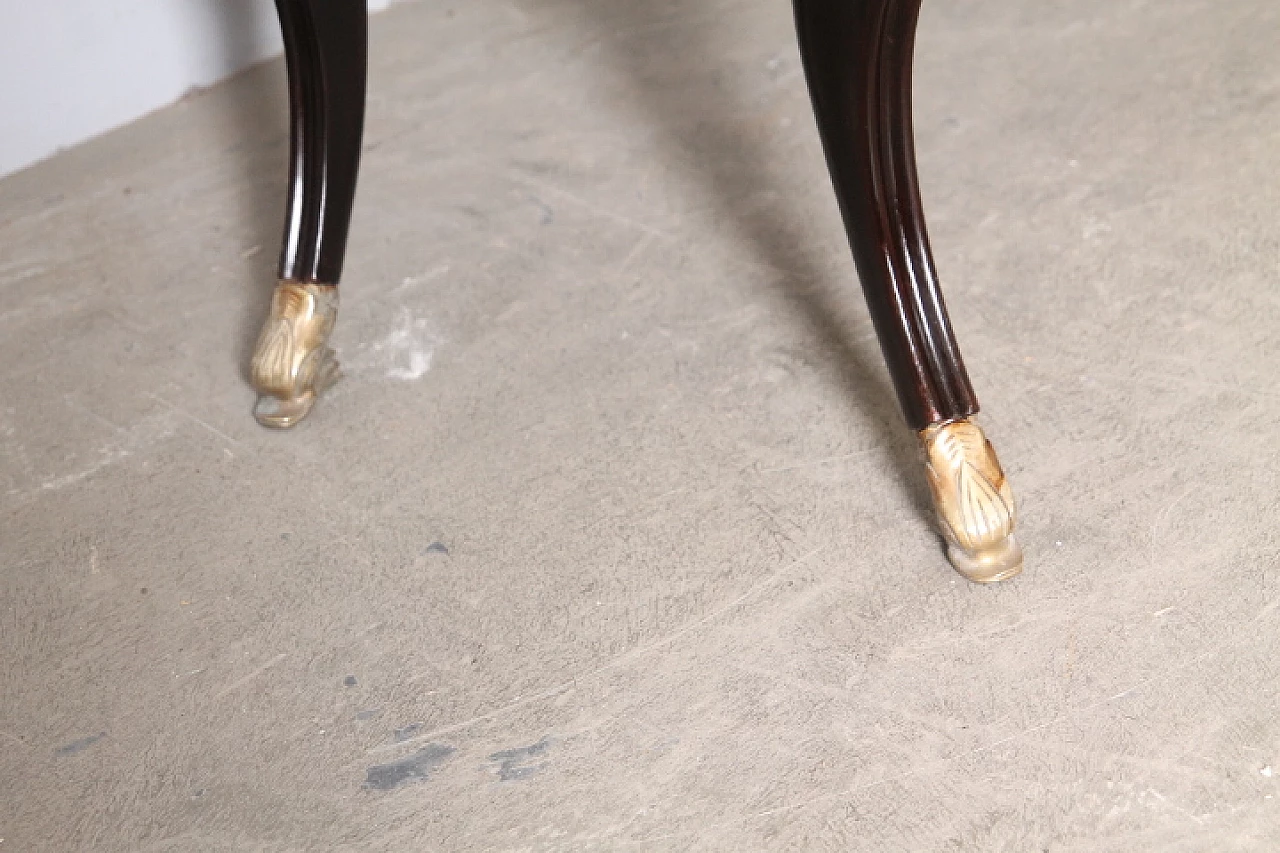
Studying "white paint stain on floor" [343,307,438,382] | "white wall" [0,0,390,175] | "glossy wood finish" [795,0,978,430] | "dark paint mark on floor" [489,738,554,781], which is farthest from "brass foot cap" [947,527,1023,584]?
"white wall" [0,0,390,175]

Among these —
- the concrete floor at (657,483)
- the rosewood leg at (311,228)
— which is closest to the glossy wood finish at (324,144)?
the rosewood leg at (311,228)

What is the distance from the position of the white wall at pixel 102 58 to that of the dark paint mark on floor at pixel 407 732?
114 cm

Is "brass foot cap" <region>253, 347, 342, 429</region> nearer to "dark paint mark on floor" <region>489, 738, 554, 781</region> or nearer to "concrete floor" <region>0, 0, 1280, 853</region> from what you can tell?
"concrete floor" <region>0, 0, 1280, 853</region>

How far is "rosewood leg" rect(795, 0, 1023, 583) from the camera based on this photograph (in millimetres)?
1052

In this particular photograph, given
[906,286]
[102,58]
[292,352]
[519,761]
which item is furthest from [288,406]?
[102,58]

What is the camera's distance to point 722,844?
3.14 feet

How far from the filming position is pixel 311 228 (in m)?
1.35

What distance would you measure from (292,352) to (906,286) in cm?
58

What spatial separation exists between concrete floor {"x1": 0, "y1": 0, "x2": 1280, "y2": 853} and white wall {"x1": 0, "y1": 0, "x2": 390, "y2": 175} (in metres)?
0.05

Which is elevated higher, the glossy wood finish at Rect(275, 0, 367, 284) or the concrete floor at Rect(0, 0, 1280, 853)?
the glossy wood finish at Rect(275, 0, 367, 284)

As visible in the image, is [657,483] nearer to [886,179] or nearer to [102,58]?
[886,179]

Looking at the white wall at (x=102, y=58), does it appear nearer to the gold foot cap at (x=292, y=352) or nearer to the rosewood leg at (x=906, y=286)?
the gold foot cap at (x=292, y=352)

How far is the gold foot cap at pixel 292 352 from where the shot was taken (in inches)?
52.7

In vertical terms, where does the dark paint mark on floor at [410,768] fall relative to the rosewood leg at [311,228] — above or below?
below
